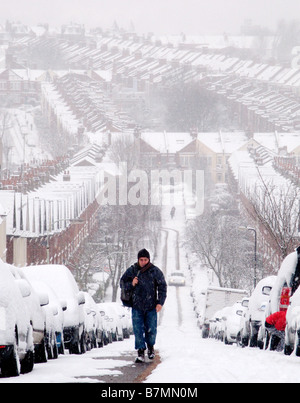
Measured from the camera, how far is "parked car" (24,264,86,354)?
1808 cm

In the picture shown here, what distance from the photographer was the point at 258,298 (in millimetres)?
20734

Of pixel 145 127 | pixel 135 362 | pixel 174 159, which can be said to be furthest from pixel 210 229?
pixel 145 127

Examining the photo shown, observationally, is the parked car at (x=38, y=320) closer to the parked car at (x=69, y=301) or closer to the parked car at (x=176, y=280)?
the parked car at (x=69, y=301)

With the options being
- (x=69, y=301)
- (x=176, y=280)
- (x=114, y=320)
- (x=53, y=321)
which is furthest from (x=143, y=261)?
(x=176, y=280)

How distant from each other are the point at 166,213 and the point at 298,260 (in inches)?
4145

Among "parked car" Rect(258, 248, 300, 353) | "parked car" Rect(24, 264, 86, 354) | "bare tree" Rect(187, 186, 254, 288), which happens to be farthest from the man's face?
"bare tree" Rect(187, 186, 254, 288)

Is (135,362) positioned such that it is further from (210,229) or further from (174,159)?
(174,159)

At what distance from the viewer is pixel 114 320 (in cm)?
3105

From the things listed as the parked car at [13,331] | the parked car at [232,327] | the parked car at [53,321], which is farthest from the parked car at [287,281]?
the parked car at [232,327]

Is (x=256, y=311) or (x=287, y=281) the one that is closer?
(x=287, y=281)

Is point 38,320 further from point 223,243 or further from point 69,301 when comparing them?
point 223,243

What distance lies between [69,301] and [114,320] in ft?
42.0

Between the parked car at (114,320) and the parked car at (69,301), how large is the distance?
9.93 meters

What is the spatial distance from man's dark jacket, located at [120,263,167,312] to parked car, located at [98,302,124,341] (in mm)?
15493
